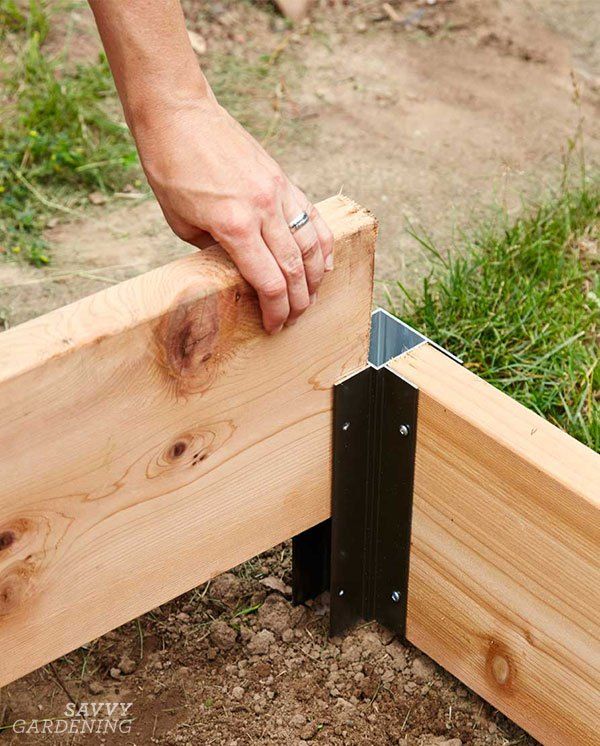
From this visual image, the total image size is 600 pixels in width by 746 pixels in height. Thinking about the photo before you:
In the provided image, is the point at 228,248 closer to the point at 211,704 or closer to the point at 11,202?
the point at 211,704

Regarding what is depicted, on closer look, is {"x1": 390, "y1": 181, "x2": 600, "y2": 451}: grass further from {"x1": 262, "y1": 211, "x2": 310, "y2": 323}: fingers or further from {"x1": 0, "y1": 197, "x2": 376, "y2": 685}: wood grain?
{"x1": 262, "y1": 211, "x2": 310, "y2": 323}: fingers

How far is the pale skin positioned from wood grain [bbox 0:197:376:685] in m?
0.04

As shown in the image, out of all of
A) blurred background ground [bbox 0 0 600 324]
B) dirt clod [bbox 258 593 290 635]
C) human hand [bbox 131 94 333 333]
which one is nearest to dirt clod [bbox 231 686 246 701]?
dirt clod [bbox 258 593 290 635]

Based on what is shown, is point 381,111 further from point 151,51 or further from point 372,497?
point 151,51

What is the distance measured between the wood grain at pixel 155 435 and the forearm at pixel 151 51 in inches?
9.3

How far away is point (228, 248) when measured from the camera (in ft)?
4.49

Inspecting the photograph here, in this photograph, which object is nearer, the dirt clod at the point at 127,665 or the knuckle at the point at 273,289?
the knuckle at the point at 273,289

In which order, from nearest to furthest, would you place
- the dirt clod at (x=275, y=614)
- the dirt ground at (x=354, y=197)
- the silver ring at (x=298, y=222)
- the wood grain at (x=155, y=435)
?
the wood grain at (x=155, y=435) < the silver ring at (x=298, y=222) < the dirt ground at (x=354, y=197) < the dirt clod at (x=275, y=614)

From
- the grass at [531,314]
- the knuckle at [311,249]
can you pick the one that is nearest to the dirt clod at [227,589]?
the grass at [531,314]

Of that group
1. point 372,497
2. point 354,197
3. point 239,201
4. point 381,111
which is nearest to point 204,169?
point 239,201

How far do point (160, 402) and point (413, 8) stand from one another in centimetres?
307

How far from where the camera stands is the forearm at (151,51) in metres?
1.44

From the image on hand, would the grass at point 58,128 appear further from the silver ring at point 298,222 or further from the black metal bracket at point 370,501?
the silver ring at point 298,222

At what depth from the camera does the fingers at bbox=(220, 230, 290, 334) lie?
52.9 inches
